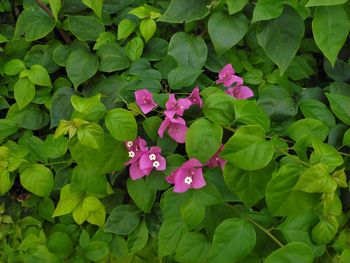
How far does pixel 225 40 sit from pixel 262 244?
21.7 inches

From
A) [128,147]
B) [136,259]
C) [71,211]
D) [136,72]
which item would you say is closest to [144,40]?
[136,72]

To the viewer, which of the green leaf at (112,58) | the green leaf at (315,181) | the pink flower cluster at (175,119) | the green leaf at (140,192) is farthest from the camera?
the green leaf at (112,58)

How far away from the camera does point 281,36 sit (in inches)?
47.8

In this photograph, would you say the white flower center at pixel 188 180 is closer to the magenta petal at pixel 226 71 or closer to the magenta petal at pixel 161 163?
the magenta petal at pixel 161 163

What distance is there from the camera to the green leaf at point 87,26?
136 centimetres

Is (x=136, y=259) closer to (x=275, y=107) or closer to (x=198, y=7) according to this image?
(x=275, y=107)

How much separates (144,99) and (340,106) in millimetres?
538

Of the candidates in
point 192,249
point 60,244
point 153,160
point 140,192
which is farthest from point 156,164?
point 60,244

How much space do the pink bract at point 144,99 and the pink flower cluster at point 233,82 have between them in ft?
0.76

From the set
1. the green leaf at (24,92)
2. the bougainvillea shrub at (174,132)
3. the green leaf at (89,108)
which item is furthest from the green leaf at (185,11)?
the green leaf at (24,92)

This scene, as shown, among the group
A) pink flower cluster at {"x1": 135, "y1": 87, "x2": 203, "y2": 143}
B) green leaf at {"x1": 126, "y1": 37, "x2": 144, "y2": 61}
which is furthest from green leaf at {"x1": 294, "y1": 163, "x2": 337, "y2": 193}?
green leaf at {"x1": 126, "y1": 37, "x2": 144, "y2": 61}

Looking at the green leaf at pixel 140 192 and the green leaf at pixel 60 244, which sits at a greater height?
the green leaf at pixel 140 192

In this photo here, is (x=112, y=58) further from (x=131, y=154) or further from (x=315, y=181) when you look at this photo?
(x=315, y=181)

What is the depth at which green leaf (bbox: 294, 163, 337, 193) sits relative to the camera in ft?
2.78
